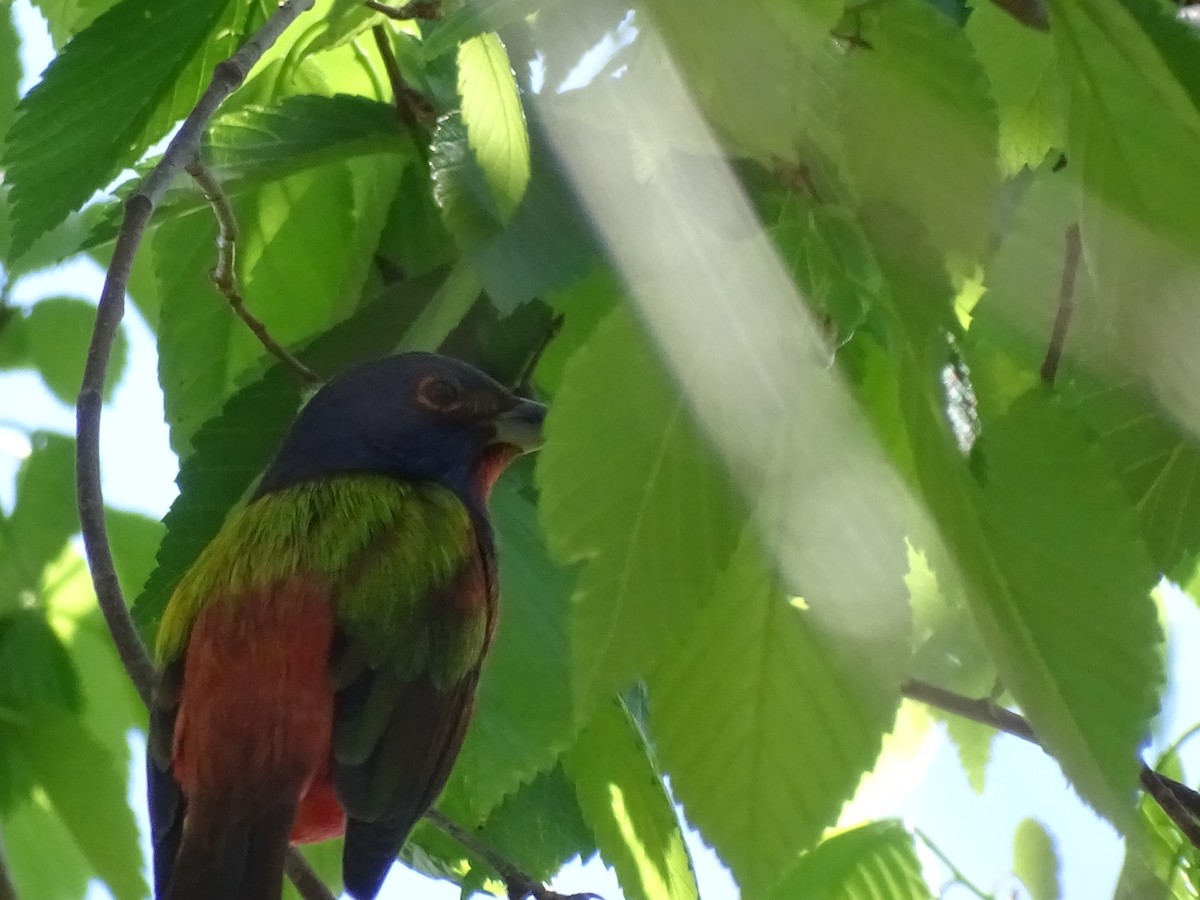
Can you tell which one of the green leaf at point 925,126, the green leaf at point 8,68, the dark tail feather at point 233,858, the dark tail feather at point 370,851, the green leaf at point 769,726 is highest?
the green leaf at point 8,68

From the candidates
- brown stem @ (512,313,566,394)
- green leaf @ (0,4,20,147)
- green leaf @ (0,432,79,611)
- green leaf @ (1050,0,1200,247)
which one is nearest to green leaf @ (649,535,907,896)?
green leaf @ (1050,0,1200,247)

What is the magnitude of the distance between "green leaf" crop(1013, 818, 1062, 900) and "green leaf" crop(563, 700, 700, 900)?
0.71m

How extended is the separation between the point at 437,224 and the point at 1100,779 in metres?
1.33

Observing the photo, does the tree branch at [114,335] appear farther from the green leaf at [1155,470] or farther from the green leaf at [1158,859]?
the green leaf at [1158,859]

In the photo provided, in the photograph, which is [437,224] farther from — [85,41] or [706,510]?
[706,510]

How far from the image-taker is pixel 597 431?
0.96 meters

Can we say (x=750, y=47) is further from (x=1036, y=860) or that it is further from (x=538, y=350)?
(x=1036, y=860)

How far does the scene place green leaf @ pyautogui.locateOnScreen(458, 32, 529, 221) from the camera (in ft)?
4.05

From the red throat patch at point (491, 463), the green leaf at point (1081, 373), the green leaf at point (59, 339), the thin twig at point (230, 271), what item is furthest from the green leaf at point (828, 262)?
the green leaf at point (59, 339)

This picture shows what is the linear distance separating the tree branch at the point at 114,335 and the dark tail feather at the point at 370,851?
0.15ft

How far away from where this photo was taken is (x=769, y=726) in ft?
3.60

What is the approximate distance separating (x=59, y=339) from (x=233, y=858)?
1235mm

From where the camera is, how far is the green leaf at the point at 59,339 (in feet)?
8.71

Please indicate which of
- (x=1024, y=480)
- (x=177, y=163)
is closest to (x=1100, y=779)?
(x=1024, y=480)
